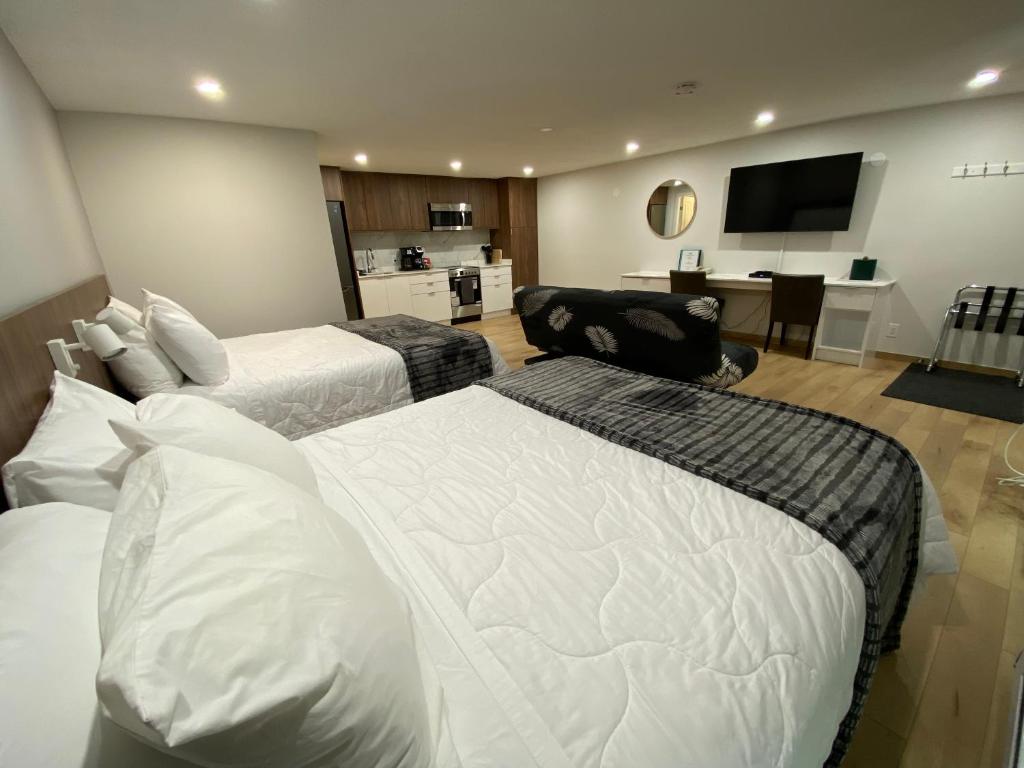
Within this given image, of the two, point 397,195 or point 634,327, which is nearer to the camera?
point 634,327

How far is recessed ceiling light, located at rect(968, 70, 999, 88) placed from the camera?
272cm

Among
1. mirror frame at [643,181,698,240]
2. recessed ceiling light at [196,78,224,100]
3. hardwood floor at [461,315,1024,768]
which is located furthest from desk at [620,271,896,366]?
recessed ceiling light at [196,78,224,100]

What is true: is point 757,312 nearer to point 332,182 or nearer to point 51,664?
point 332,182

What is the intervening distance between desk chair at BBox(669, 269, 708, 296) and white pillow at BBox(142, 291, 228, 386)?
4405 mm

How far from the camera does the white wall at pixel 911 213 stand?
3377 millimetres

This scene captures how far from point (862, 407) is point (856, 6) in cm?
246

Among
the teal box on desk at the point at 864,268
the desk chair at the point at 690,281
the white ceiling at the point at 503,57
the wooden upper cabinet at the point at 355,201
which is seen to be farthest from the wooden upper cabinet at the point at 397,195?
the teal box on desk at the point at 864,268

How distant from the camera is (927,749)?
1.11 metres

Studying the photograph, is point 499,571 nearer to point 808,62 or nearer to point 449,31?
point 449,31

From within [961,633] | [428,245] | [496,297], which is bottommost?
[961,633]

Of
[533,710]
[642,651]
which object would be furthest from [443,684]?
[642,651]

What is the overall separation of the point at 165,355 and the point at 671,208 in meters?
5.38

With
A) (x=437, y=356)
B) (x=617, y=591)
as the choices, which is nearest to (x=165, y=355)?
(x=437, y=356)

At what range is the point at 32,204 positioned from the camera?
1729 mm
